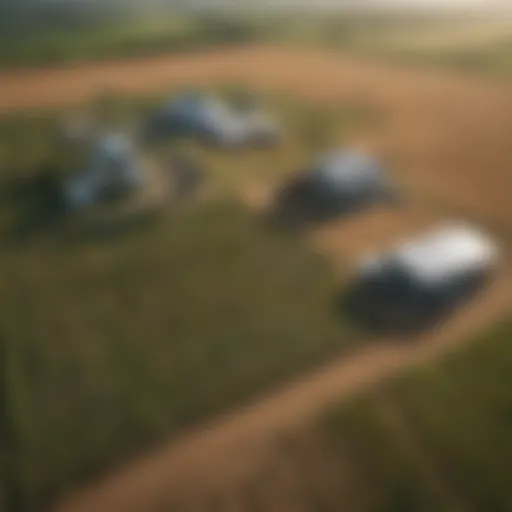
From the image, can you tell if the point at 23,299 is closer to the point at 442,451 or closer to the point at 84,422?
the point at 84,422

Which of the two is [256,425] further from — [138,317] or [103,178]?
[103,178]

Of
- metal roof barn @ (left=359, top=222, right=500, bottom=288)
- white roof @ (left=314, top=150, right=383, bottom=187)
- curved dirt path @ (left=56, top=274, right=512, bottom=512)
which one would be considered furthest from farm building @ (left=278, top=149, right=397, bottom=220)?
curved dirt path @ (left=56, top=274, right=512, bottom=512)

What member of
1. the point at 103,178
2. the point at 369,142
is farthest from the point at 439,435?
the point at 103,178

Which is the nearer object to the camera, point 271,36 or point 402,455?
point 402,455

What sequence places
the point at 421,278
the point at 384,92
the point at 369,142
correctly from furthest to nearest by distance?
the point at 384,92 → the point at 369,142 → the point at 421,278

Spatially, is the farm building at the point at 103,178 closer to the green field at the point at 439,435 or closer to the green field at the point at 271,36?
the green field at the point at 271,36

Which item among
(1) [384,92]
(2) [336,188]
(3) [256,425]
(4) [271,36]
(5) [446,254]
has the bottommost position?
(3) [256,425]
